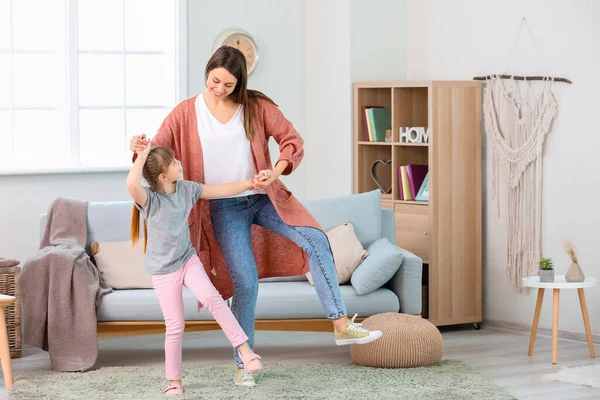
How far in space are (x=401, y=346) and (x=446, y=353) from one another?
601mm

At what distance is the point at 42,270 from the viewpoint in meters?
4.82

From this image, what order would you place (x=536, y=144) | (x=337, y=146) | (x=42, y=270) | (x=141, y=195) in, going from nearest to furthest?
(x=141, y=195) → (x=42, y=270) → (x=536, y=144) → (x=337, y=146)

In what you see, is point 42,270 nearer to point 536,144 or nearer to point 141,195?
point 141,195

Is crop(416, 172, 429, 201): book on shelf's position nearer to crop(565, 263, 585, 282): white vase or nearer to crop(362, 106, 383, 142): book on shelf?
crop(362, 106, 383, 142): book on shelf

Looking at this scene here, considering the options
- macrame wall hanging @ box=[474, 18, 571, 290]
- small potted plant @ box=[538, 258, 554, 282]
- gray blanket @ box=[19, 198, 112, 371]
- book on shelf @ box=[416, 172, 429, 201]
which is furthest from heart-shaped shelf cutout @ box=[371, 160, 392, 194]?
gray blanket @ box=[19, 198, 112, 371]

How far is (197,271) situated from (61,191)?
2.17 m

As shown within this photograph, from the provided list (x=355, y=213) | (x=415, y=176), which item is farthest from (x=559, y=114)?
(x=355, y=213)

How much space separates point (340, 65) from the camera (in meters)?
6.34

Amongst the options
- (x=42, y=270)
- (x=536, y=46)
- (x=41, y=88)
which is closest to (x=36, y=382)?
(x=42, y=270)

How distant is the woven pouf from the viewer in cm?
464

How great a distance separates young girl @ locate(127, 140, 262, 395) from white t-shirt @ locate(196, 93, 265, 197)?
10 cm

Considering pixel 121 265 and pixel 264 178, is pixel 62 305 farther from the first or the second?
pixel 264 178

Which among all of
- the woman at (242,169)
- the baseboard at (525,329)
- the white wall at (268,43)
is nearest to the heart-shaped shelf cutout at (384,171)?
the white wall at (268,43)

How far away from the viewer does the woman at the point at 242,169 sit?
13.1ft
